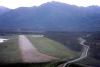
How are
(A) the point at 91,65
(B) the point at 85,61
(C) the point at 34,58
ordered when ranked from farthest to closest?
1. (C) the point at 34,58
2. (B) the point at 85,61
3. (A) the point at 91,65

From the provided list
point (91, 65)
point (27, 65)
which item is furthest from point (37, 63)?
point (91, 65)

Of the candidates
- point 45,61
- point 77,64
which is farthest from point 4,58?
point 77,64

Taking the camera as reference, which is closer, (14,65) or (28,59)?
(14,65)

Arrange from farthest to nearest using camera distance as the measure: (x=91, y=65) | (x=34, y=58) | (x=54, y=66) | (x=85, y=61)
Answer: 1. (x=34, y=58)
2. (x=85, y=61)
3. (x=91, y=65)
4. (x=54, y=66)

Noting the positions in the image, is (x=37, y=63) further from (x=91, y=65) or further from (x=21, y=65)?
(x=91, y=65)

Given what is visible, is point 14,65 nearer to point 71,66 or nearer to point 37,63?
point 37,63

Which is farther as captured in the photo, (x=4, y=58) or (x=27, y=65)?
(x=4, y=58)

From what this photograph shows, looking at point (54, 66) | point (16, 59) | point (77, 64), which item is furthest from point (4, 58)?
point (77, 64)

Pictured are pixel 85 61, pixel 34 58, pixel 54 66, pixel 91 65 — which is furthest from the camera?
pixel 34 58
